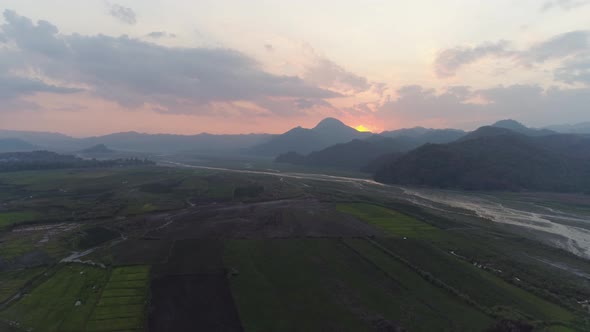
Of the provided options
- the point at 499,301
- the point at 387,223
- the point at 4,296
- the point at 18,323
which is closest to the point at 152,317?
the point at 18,323

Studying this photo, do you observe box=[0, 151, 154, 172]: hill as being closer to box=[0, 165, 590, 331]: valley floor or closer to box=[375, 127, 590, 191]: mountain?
box=[0, 165, 590, 331]: valley floor

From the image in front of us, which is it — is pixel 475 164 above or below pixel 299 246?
above

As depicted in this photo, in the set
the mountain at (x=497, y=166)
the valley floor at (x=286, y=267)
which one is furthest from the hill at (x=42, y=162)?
the mountain at (x=497, y=166)

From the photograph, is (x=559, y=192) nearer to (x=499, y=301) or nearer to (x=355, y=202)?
(x=355, y=202)

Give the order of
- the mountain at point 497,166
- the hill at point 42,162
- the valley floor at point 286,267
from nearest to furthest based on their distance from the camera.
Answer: the valley floor at point 286,267
the mountain at point 497,166
the hill at point 42,162

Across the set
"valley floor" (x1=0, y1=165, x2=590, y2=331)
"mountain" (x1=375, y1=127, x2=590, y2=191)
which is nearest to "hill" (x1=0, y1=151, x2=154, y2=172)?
"valley floor" (x1=0, y1=165, x2=590, y2=331)

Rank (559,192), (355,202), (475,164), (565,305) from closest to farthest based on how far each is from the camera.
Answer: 1. (565,305)
2. (355,202)
3. (559,192)
4. (475,164)

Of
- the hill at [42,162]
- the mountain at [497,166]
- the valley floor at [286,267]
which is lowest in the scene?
the valley floor at [286,267]

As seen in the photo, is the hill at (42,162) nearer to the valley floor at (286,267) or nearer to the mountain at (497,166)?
the valley floor at (286,267)
